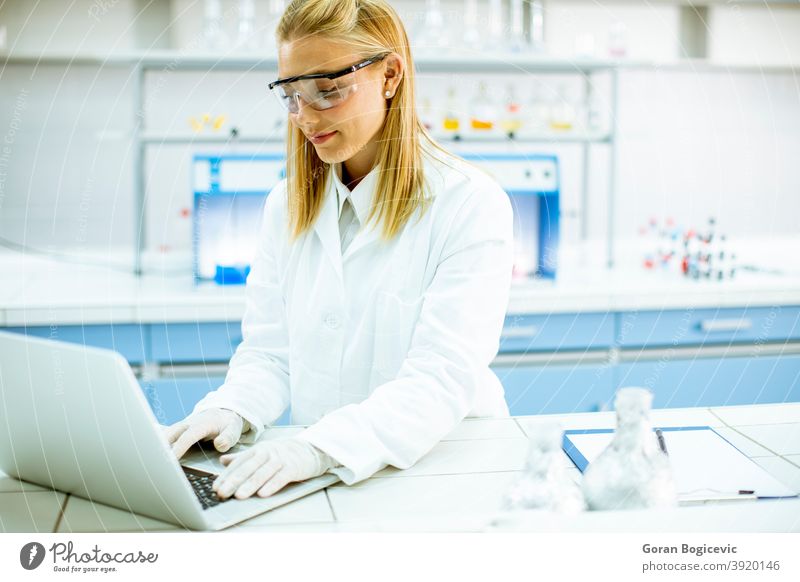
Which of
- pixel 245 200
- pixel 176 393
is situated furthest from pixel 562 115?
pixel 176 393

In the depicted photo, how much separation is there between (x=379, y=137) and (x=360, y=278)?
20 centimetres

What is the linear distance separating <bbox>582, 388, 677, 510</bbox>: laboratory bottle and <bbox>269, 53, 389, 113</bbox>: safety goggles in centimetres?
54

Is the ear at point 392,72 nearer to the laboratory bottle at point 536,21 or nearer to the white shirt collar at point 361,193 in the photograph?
the white shirt collar at point 361,193

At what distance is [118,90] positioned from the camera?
8.10 ft

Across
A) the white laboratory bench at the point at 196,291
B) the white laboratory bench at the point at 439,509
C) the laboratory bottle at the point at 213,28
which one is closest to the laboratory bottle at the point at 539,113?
the white laboratory bench at the point at 196,291

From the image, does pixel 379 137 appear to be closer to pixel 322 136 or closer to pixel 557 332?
pixel 322 136

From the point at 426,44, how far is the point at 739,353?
1.21 meters

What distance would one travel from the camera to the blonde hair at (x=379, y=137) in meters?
1.06

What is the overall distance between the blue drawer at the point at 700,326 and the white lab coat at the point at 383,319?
3.26ft

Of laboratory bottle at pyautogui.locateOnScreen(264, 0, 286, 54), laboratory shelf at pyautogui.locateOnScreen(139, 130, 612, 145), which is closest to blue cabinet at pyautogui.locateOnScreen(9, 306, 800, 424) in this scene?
laboratory shelf at pyautogui.locateOnScreen(139, 130, 612, 145)

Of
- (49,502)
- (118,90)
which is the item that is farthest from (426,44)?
(49,502)

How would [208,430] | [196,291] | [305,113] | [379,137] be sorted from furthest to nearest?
[196,291] < [379,137] < [305,113] < [208,430]

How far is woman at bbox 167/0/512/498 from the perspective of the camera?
0.97 m

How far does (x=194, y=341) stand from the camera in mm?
2014
